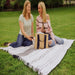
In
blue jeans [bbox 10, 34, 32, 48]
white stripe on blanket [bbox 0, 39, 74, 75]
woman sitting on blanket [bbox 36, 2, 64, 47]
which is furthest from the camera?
blue jeans [bbox 10, 34, 32, 48]

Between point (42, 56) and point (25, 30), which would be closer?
point (42, 56)

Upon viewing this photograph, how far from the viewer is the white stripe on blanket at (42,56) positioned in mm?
4126

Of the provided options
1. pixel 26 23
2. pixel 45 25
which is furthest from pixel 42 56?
pixel 26 23

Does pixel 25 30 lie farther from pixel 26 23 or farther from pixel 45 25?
pixel 45 25

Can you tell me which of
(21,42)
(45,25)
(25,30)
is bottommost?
(21,42)

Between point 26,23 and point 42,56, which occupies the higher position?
point 26,23

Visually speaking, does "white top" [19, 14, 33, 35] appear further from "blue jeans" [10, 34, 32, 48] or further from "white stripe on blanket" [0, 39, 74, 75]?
"white stripe on blanket" [0, 39, 74, 75]

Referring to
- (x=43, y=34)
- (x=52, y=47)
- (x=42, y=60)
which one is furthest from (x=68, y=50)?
(x=42, y=60)

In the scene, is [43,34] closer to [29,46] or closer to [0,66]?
[29,46]

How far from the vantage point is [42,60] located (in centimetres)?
458

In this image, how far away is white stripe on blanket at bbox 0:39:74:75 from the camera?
413cm

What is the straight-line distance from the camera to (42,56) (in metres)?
4.88

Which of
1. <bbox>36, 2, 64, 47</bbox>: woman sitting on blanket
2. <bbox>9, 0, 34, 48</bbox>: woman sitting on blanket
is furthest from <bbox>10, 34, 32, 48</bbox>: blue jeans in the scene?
<bbox>36, 2, 64, 47</bbox>: woman sitting on blanket

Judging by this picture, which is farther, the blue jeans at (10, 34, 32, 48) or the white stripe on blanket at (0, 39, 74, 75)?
the blue jeans at (10, 34, 32, 48)
